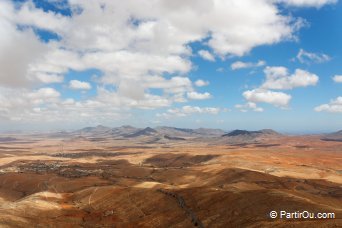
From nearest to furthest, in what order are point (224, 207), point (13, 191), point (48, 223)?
point (224, 207) → point (48, 223) → point (13, 191)

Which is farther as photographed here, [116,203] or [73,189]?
[73,189]

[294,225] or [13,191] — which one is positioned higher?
[294,225]

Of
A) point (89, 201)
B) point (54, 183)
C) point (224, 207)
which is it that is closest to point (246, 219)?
point (224, 207)

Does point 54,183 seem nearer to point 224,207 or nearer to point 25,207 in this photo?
point 25,207

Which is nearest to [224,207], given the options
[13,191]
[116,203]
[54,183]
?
[116,203]

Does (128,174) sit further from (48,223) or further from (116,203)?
(48,223)

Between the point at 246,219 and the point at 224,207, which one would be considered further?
the point at 224,207

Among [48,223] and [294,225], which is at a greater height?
[294,225]

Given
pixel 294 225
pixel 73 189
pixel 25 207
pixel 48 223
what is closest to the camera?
pixel 294 225

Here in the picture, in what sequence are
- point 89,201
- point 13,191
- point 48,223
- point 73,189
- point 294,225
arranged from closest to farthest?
1. point 294,225
2. point 48,223
3. point 89,201
4. point 73,189
5. point 13,191
